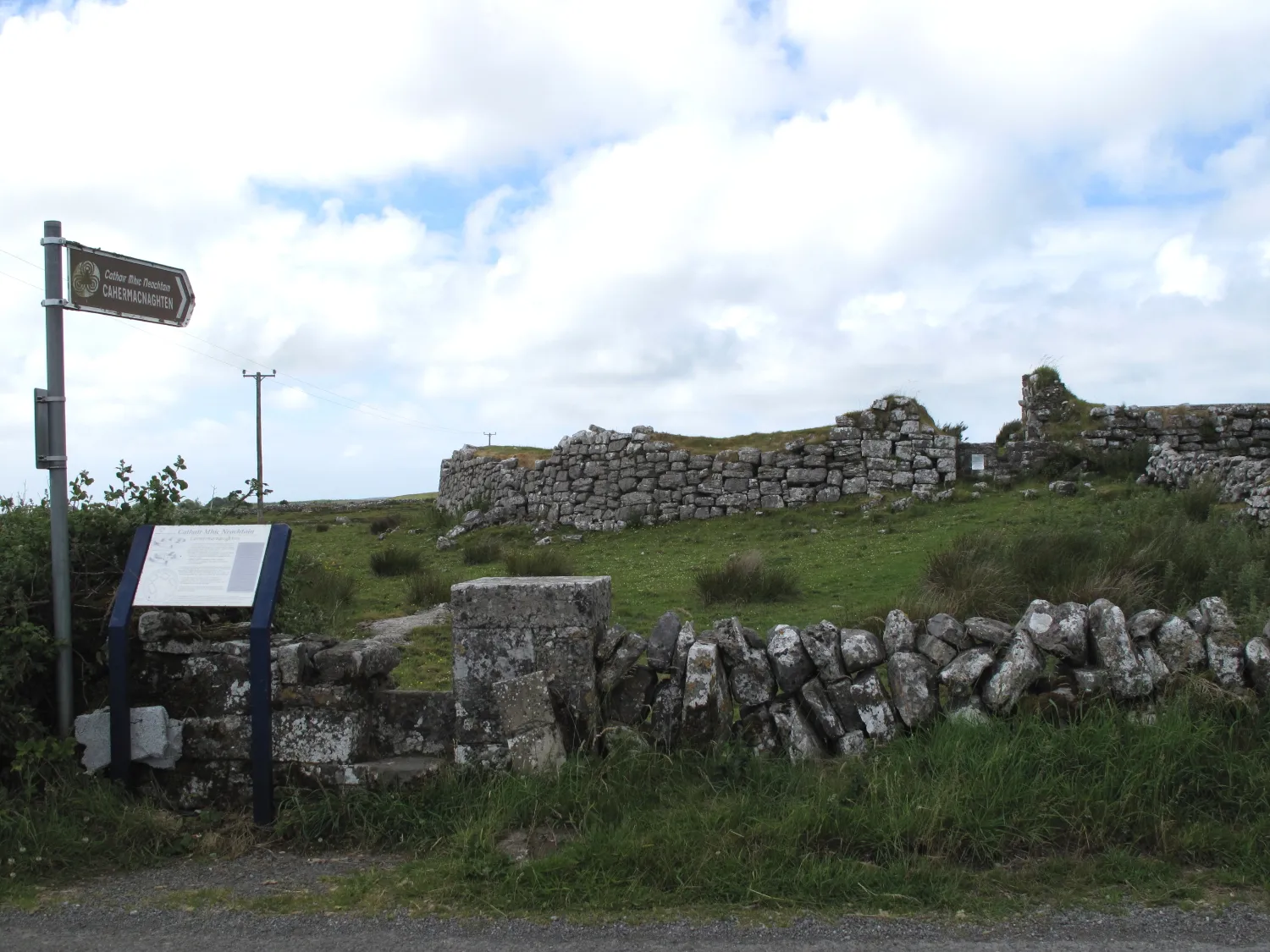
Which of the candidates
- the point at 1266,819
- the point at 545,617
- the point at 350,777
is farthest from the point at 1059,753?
the point at 350,777

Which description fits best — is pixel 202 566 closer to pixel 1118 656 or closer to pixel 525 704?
pixel 525 704

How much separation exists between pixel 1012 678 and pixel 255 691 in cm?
380

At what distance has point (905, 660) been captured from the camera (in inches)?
202

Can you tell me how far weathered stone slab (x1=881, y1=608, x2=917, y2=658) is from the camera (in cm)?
528

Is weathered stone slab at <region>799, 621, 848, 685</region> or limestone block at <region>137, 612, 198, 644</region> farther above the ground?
limestone block at <region>137, 612, 198, 644</region>

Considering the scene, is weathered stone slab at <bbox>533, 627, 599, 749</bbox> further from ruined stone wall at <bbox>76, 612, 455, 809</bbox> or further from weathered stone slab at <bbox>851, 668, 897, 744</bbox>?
weathered stone slab at <bbox>851, 668, 897, 744</bbox>

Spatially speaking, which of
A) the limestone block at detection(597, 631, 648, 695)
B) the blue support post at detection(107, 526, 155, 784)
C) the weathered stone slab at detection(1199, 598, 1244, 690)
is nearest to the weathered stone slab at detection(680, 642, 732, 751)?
the limestone block at detection(597, 631, 648, 695)

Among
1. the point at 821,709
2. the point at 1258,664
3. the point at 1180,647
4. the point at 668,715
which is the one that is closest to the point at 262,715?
the point at 668,715

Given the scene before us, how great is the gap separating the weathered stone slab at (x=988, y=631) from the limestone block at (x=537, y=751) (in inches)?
89.9

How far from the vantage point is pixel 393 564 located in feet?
51.6

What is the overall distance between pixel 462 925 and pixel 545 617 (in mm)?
1625

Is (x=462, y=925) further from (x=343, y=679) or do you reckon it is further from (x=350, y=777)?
(x=343, y=679)

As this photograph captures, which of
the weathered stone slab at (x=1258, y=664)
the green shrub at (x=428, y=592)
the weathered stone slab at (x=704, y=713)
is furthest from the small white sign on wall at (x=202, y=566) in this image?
the green shrub at (x=428, y=592)

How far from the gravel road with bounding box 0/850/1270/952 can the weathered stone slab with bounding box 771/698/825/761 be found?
1.24 metres
